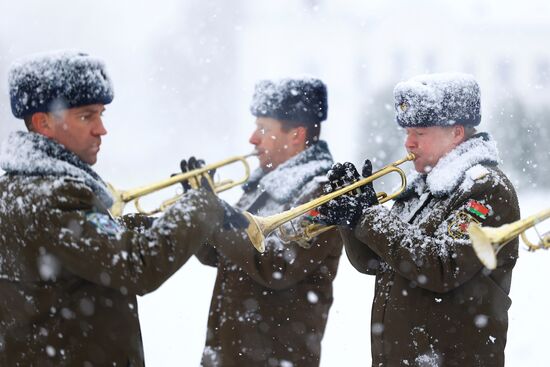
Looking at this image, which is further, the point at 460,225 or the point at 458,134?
the point at 458,134

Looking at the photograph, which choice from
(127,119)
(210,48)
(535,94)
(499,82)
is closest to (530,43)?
Answer: (499,82)

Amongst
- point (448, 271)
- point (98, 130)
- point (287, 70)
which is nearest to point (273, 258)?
point (448, 271)

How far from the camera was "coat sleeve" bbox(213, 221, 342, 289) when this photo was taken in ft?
14.0

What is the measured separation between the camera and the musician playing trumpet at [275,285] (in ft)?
14.0

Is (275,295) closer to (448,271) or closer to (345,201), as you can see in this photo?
(345,201)

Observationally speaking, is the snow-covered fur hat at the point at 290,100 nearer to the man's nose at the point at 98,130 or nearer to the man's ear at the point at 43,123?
the man's nose at the point at 98,130

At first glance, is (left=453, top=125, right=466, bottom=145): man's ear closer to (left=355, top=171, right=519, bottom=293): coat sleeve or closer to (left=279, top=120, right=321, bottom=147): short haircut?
(left=355, top=171, right=519, bottom=293): coat sleeve

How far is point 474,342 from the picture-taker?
3645 mm

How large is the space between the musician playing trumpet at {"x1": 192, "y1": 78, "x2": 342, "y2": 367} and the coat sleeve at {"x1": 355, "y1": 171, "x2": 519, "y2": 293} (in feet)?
2.16

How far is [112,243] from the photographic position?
305cm

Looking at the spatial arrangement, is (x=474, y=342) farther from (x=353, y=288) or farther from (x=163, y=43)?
(x=163, y=43)

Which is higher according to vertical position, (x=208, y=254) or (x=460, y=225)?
(x=208, y=254)

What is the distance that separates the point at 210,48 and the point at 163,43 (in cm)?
163

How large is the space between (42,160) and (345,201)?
4.31 feet
